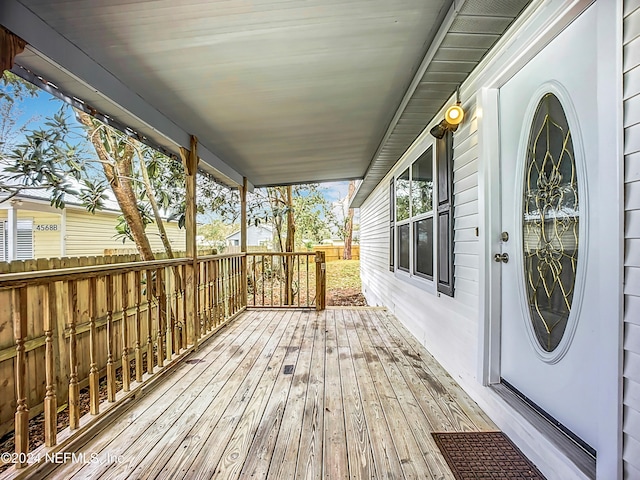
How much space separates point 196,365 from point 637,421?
2.98 meters

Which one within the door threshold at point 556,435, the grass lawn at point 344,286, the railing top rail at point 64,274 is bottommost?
the grass lawn at point 344,286

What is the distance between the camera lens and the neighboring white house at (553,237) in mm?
1103

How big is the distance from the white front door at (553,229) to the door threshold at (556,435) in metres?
0.04

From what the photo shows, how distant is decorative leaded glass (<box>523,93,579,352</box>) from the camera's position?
4.90 feet

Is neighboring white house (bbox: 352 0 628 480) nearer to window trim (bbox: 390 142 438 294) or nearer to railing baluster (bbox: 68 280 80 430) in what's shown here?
window trim (bbox: 390 142 438 294)

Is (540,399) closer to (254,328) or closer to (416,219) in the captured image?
(416,219)

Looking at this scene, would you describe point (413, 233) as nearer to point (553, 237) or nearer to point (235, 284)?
point (553, 237)

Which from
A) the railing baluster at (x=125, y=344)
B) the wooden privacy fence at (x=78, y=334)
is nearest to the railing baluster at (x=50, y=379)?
the wooden privacy fence at (x=78, y=334)

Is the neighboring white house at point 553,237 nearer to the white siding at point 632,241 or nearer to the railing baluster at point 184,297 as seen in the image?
the white siding at point 632,241

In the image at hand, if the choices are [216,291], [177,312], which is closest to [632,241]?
[177,312]

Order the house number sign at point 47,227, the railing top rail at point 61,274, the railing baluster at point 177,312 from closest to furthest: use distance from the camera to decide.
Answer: the railing top rail at point 61,274, the railing baluster at point 177,312, the house number sign at point 47,227

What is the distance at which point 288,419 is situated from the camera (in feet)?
6.37

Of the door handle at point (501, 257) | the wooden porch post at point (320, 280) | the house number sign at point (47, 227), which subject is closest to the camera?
the door handle at point (501, 257)

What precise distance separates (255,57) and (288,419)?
2412 millimetres
